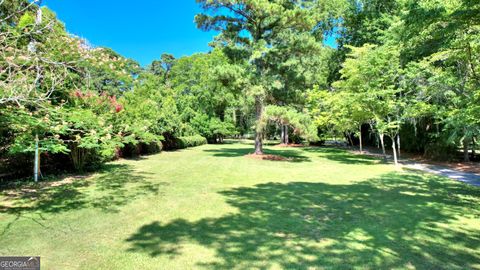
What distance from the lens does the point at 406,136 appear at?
19156 millimetres

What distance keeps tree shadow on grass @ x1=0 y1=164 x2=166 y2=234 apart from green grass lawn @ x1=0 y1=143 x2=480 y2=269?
21 millimetres

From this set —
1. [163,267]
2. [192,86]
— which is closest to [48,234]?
[163,267]

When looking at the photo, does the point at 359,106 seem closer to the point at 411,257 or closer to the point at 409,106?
the point at 409,106

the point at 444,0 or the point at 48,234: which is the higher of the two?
the point at 444,0

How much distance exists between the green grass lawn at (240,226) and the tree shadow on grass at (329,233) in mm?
15

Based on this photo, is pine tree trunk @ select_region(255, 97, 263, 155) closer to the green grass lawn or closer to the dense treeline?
the dense treeline

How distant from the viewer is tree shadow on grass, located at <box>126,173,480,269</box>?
11.2 ft

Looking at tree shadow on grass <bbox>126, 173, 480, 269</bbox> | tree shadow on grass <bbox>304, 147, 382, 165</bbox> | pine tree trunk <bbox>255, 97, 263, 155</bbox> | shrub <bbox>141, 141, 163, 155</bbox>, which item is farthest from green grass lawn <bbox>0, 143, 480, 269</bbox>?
shrub <bbox>141, 141, 163, 155</bbox>

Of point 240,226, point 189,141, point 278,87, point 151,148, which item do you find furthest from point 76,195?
point 189,141

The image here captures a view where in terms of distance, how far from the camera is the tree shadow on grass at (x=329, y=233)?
3.43 m

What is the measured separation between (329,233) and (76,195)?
5355mm

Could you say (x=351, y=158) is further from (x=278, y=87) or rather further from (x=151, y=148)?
(x=151, y=148)

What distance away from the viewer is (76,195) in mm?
6441

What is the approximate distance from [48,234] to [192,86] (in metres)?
30.3
